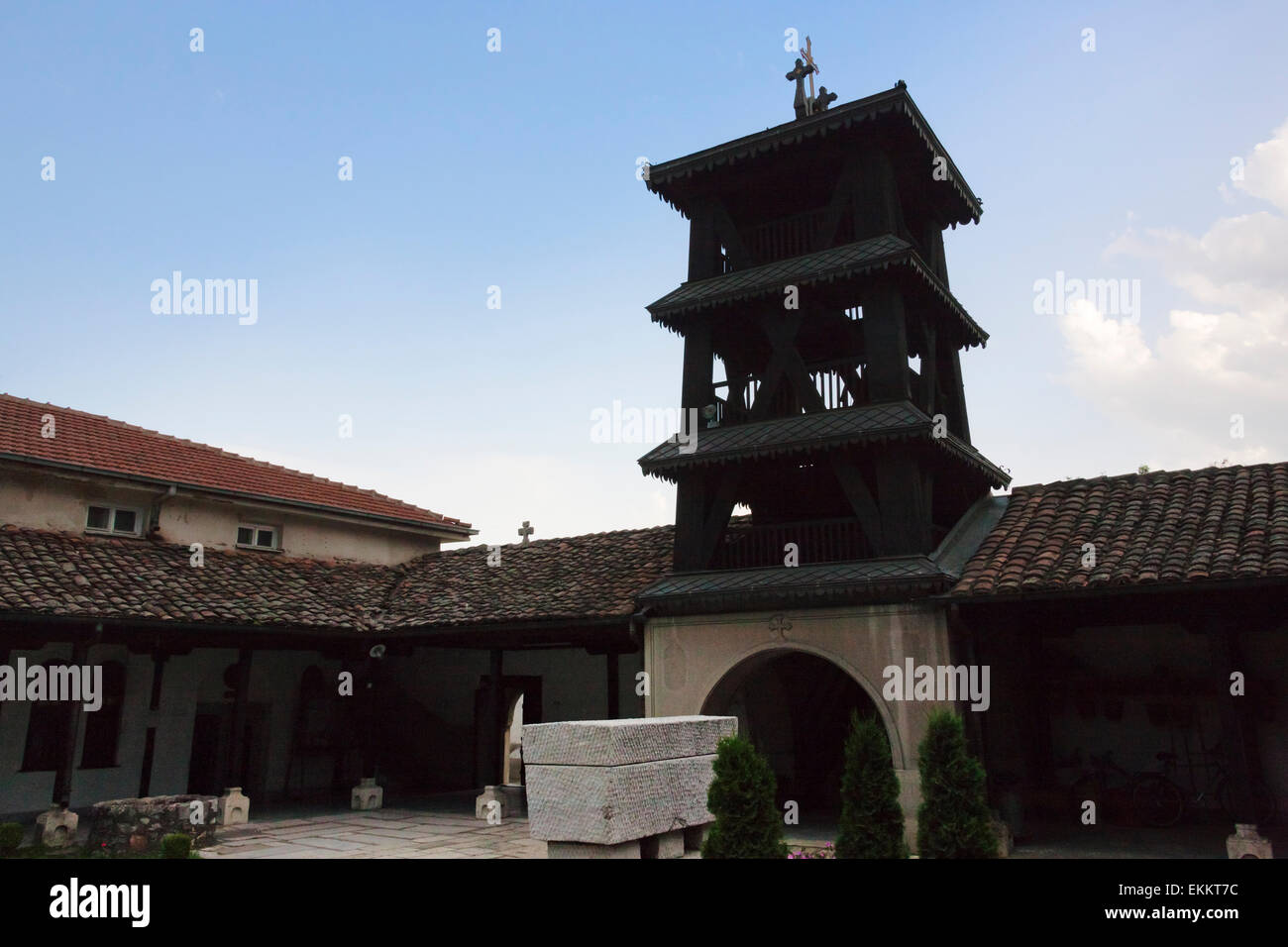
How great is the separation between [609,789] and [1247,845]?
707cm

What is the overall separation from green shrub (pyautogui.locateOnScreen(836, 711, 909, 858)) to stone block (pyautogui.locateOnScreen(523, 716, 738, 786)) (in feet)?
5.59

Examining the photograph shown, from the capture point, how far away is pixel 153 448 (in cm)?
1900

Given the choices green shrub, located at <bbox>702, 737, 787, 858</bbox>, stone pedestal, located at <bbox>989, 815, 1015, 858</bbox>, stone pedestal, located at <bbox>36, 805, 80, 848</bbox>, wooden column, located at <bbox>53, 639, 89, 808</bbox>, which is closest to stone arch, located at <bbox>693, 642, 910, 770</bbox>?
stone pedestal, located at <bbox>989, 815, 1015, 858</bbox>

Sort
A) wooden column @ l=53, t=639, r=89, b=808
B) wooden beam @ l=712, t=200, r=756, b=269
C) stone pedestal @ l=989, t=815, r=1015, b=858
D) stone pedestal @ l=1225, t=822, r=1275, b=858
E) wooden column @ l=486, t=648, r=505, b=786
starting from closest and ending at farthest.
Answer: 1. stone pedestal @ l=1225, t=822, r=1275, b=858
2. stone pedestal @ l=989, t=815, r=1015, b=858
3. wooden column @ l=53, t=639, r=89, b=808
4. wooden beam @ l=712, t=200, r=756, b=269
5. wooden column @ l=486, t=648, r=505, b=786

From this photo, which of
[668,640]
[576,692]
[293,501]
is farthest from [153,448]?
[668,640]

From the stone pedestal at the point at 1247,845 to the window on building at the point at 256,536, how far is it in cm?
1782

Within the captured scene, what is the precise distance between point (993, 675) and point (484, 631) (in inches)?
325

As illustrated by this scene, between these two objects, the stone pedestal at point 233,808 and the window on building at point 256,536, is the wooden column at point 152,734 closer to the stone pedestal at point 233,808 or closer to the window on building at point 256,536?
the stone pedestal at point 233,808

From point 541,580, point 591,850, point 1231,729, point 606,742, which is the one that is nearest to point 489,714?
point 541,580

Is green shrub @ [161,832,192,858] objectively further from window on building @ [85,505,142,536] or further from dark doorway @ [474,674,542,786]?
window on building @ [85,505,142,536]

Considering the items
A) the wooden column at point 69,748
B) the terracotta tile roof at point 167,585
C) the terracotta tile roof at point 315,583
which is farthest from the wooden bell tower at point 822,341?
the wooden column at point 69,748

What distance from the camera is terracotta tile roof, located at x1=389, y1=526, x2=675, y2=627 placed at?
15.0 m
